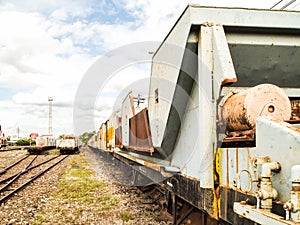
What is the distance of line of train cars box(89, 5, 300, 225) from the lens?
1944 mm

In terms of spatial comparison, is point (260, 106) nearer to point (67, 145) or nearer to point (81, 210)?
point (81, 210)

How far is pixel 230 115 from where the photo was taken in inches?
109

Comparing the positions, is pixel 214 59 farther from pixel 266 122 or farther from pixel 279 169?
pixel 279 169

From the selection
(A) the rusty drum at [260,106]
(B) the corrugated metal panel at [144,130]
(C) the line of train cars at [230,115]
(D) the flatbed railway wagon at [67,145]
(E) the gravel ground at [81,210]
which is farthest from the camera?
(D) the flatbed railway wagon at [67,145]

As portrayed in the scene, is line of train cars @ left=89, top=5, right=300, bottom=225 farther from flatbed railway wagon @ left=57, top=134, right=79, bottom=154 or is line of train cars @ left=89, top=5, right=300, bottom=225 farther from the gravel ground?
flatbed railway wagon @ left=57, top=134, right=79, bottom=154

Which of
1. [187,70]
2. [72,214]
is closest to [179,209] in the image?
[187,70]

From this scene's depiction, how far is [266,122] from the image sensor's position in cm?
208

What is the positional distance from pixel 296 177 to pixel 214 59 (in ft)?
5.17

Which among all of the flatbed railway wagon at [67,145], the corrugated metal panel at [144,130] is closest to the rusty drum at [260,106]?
the corrugated metal panel at [144,130]

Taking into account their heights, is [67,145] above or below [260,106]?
below

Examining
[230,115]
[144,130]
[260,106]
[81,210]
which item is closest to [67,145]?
[81,210]

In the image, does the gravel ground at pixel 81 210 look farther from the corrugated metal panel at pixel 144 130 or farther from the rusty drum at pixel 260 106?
the rusty drum at pixel 260 106

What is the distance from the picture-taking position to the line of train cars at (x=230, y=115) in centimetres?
194

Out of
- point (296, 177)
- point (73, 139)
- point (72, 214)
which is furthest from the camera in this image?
point (73, 139)
